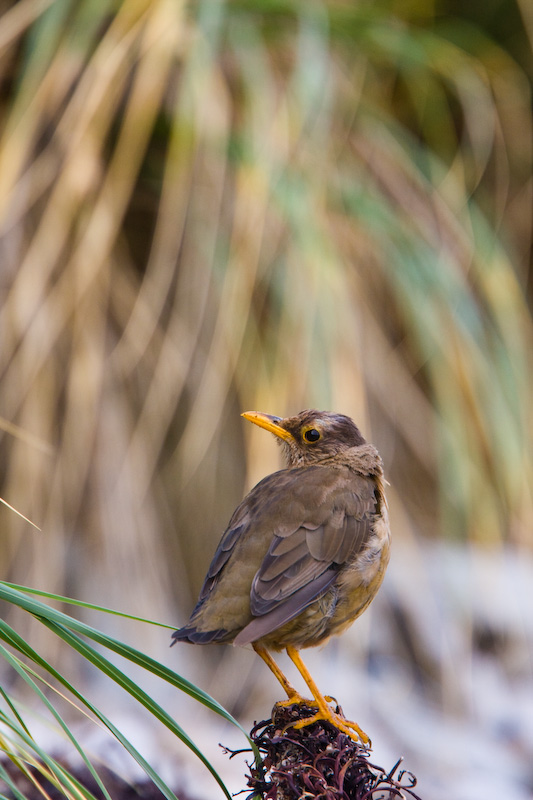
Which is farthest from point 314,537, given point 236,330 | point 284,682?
point 236,330

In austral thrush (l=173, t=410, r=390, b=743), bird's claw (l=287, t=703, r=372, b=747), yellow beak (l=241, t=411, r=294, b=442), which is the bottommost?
bird's claw (l=287, t=703, r=372, b=747)

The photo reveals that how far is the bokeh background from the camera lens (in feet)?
9.58

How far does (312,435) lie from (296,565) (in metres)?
0.44

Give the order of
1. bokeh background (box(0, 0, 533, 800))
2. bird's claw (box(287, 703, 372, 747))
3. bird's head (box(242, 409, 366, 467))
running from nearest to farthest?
bird's claw (box(287, 703, 372, 747)) → bird's head (box(242, 409, 366, 467)) → bokeh background (box(0, 0, 533, 800))

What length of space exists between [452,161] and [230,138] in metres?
1.10

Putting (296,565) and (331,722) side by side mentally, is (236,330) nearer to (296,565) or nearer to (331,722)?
(296,565)

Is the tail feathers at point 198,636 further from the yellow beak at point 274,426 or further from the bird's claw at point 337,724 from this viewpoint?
the yellow beak at point 274,426

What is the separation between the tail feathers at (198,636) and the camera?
5.12 feet

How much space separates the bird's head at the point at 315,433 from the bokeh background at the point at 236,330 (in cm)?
69

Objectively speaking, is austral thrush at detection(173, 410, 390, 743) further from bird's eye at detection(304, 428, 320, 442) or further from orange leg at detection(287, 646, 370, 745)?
bird's eye at detection(304, 428, 320, 442)

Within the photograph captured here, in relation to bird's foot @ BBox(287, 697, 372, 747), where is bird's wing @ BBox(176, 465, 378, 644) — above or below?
above

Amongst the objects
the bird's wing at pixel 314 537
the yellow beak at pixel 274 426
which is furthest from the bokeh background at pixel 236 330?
the bird's wing at pixel 314 537

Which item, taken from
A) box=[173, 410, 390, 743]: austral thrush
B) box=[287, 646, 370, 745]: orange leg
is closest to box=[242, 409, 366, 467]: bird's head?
box=[173, 410, 390, 743]: austral thrush

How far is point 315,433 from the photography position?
2078mm
